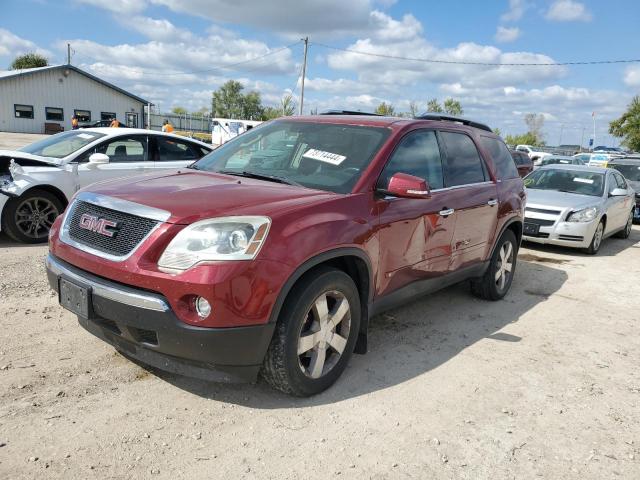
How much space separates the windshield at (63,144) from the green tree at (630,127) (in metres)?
48.5

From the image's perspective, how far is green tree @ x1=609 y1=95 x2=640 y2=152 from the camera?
4495cm

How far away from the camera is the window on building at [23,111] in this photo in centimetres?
3906

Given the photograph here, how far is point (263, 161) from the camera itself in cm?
400

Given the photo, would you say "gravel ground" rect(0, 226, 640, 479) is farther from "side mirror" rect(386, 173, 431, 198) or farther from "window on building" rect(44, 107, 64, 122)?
"window on building" rect(44, 107, 64, 122)

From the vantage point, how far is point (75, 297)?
2.99 m

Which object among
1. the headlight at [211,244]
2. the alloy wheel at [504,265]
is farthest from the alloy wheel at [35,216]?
the alloy wheel at [504,265]

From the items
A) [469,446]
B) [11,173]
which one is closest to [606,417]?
[469,446]

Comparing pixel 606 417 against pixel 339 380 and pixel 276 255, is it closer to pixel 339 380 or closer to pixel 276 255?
pixel 339 380

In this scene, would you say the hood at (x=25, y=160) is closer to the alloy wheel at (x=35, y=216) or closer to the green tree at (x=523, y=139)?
the alloy wheel at (x=35, y=216)

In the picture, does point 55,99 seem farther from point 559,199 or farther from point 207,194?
point 207,194

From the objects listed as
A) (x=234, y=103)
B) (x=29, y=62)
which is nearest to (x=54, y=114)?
(x=29, y=62)

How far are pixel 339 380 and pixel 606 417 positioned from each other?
1722mm

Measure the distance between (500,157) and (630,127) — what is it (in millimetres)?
48148

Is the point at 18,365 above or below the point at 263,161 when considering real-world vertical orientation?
below
